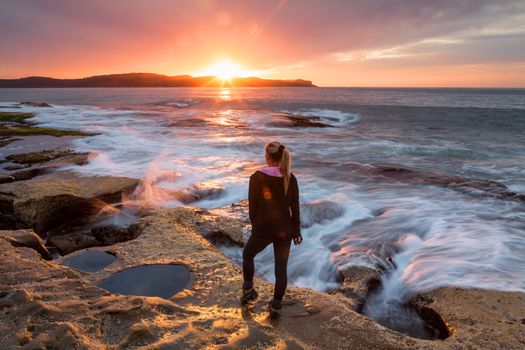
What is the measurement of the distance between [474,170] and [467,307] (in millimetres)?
13289

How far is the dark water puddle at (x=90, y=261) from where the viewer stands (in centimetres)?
612

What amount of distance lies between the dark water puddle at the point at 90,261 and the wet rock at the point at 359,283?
159 inches

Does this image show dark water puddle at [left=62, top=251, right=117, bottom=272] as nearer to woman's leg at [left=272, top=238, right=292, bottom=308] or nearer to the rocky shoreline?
the rocky shoreline

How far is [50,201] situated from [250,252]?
623 centimetres

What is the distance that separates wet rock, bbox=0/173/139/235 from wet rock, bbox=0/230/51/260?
1.70 meters

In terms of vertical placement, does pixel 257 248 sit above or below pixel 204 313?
above

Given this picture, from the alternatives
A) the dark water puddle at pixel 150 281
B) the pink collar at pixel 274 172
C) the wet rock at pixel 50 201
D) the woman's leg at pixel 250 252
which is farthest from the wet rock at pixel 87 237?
the pink collar at pixel 274 172

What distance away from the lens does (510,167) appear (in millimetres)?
16781

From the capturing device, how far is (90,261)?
632 cm

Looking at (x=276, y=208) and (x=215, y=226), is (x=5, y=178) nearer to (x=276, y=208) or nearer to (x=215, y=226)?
(x=215, y=226)

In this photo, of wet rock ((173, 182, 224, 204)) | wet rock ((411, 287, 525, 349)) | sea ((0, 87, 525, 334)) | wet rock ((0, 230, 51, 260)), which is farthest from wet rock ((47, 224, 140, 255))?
wet rock ((411, 287, 525, 349))

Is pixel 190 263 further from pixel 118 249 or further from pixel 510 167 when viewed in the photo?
pixel 510 167

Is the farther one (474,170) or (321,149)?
(321,149)

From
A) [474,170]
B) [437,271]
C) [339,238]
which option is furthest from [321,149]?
[437,271]
